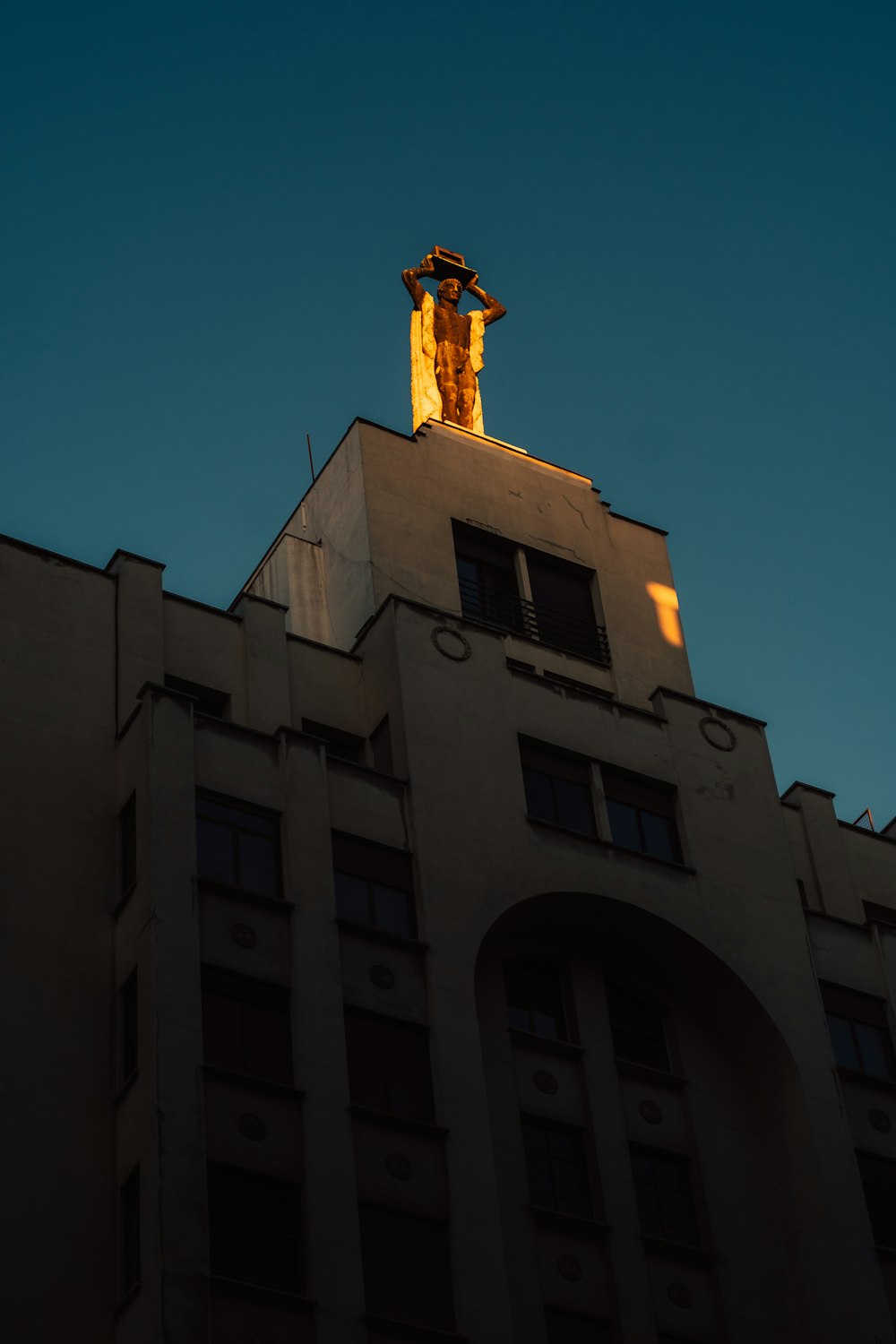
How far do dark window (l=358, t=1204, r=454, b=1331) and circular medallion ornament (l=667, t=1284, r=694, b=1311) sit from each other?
14.9 ft

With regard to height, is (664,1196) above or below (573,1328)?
above

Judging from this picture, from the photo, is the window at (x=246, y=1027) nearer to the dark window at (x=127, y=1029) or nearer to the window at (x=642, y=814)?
the dark window at (x=127, y=1029)

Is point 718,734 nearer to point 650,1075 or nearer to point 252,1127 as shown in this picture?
point 650,1075

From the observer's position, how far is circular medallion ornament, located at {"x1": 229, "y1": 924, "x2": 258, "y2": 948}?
105ft

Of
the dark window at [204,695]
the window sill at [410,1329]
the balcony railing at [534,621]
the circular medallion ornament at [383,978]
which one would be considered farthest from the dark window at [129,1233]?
the balcony railing at [534,621]

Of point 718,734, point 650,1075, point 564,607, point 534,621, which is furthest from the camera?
point 564,607

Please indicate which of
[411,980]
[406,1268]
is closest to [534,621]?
[411,980]

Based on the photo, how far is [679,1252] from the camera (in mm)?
32969

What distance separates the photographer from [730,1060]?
120 feet

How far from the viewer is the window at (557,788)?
37438 mm

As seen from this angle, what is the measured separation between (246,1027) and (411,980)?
10.8 feet

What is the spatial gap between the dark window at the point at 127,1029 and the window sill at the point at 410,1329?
5.13 metres

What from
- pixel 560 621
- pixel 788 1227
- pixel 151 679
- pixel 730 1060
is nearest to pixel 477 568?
pixel 560 621

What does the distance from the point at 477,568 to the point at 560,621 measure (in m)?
2.14
